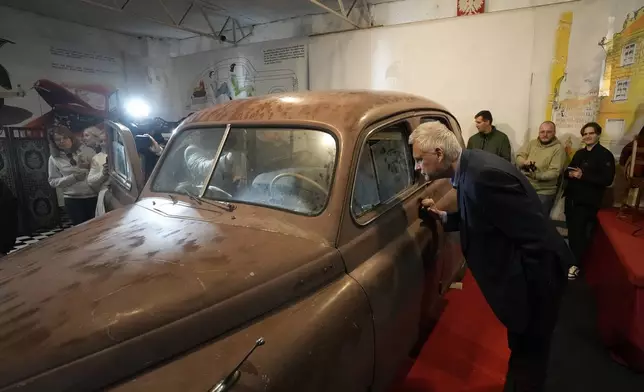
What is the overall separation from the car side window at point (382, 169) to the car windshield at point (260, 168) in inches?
8.8

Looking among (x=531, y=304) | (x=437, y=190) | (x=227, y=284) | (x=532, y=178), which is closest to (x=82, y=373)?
(x=227, y=284)

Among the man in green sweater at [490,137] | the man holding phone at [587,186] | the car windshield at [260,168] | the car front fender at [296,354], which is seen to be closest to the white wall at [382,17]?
the man in green sweater at [490,137]

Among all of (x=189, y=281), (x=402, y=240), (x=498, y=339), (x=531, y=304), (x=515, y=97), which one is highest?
(x=515, y=97)

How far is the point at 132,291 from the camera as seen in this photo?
4.13 ft

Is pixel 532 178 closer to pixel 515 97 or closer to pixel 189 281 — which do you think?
pixel 515 97

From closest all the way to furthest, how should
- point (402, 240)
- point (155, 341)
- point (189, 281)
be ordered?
point (155, 341), point (189, 281), point (402, 240)

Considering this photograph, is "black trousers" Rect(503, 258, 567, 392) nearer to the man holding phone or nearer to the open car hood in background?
the man holding phone

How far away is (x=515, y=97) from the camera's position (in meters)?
5.41

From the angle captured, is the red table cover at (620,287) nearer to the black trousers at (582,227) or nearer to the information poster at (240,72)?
the black trousers at (582,227)

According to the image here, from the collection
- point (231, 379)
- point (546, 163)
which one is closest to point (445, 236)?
point (231, 379)

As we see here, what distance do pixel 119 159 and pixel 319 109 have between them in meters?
1.90

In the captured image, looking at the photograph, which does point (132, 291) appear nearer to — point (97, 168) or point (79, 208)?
point (97, 168)

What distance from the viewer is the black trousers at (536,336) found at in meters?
1.84

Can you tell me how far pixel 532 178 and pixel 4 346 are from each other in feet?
17.8
